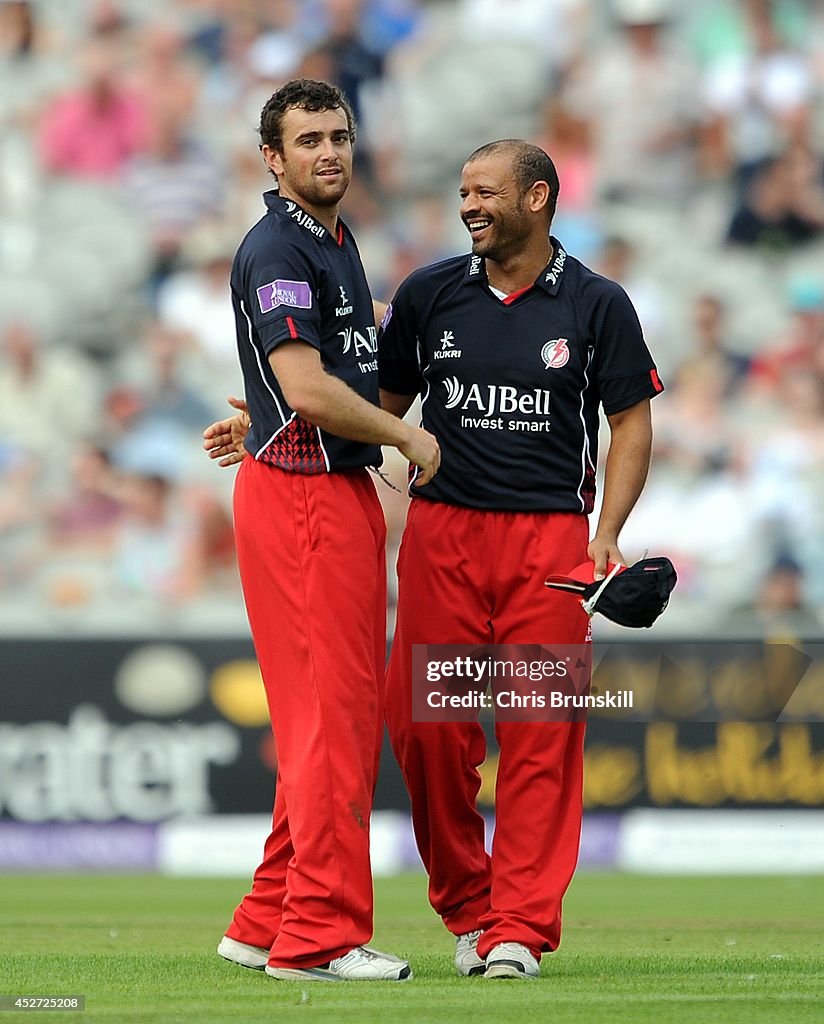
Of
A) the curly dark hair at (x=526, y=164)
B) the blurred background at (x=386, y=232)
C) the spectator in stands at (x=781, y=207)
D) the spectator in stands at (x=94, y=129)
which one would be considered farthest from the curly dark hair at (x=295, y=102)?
the spectator in stands at (x=781, y=207)

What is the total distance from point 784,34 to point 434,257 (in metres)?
2.82

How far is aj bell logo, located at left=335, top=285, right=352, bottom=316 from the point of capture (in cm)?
452

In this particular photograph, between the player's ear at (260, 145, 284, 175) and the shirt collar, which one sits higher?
the player's ear at (260, 145, 284, 175)

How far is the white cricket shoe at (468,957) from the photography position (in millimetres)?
4605

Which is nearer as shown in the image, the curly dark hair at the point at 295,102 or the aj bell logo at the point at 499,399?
the curly dark hair at the point at 295,102

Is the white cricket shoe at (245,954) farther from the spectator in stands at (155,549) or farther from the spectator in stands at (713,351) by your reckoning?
the spectator in stands at (713,351)

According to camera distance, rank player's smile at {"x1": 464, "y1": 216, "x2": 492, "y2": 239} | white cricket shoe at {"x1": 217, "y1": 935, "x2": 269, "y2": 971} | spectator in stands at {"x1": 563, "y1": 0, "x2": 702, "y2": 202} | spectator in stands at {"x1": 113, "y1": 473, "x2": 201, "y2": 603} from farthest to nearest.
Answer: spectator in stands at {"x1": 563, "y1": 0, "x2": 702, "y2": 202}, spectator in stands at {"x1": 113, "y1": 473, "x2": 201, "y2": 603}, player's smile at {"x1": 464, "y1": 216, "x2": 492, "y2": 239}, white cricket shoe at {"x1": 217, "y1": 935, "x2": 269, "y2": 971}

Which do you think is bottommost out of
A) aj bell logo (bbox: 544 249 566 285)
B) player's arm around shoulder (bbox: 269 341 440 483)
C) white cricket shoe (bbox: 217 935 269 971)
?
white cricket shoe (bbox: 217 935 269 971)

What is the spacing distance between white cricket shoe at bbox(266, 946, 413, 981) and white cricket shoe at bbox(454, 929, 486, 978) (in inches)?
10.7

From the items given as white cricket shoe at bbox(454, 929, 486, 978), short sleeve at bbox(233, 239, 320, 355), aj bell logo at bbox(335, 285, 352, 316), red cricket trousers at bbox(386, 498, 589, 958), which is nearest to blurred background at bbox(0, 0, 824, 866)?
red cricket trousers at bbox(386, 498, 589, 958)

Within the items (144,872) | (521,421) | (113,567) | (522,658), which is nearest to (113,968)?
(522,658)

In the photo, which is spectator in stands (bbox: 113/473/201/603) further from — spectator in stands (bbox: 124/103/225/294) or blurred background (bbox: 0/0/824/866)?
spectator in stands (bbox: 124/103/225/294)

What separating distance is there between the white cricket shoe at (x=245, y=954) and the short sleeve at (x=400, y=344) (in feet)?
5.33

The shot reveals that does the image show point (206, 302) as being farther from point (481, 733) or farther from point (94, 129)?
point (481, 733)
